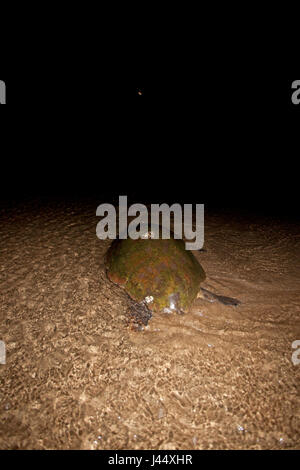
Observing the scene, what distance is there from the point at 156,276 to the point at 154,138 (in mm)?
17974

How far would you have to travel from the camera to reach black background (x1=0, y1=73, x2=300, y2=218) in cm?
720

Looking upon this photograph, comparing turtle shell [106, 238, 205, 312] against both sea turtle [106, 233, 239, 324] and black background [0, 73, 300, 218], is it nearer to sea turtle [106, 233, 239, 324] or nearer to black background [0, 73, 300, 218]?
sea turtle [106, 233, 239, 324]

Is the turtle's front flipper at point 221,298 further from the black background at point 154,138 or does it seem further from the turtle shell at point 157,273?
the black background at point 154,138

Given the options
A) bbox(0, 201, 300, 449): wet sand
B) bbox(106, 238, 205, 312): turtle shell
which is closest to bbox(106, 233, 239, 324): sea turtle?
bbox(106, 238, 205, 312): turtle shell

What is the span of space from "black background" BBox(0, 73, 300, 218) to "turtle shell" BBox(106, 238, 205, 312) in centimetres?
334

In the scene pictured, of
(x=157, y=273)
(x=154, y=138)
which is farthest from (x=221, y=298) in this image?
(x=154, y=138)

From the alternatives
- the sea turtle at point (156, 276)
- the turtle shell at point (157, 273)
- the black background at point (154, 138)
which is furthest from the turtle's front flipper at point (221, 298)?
the black background at point (154, 138)

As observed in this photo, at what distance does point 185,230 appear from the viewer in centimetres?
427

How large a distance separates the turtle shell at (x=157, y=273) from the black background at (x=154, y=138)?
132 inches

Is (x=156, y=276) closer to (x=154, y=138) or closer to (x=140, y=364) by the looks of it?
(x=140, y=364)

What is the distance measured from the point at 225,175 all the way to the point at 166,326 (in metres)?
9.18

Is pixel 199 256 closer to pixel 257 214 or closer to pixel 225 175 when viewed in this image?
pixel 257 214

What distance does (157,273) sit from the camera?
2.48 metres

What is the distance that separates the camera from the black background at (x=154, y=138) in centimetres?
720
